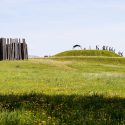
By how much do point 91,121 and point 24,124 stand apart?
1964mm

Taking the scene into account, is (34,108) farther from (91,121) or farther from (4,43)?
(4,43)

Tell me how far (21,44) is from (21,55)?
1653 millimetres

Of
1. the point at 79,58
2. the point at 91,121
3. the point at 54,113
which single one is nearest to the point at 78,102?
the point at 54,113

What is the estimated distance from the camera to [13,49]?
2667 inches

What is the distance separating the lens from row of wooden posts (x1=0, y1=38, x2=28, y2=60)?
65.7 metres

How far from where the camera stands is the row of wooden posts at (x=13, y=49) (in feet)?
216

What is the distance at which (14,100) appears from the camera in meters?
18.3

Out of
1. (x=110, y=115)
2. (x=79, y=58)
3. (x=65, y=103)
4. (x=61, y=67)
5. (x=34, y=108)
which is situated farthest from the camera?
(x=79, y=58)

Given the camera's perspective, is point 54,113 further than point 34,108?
No

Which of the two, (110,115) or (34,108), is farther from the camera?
(34,108)

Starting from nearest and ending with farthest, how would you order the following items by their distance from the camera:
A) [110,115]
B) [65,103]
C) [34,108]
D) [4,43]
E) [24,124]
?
[24,124]
[110,115]
[34,108]
[65,103]
[4,43]

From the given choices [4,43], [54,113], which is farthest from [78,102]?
[4,43]

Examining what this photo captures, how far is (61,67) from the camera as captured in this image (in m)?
57.8

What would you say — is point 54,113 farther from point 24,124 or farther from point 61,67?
point 61,67
